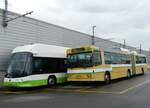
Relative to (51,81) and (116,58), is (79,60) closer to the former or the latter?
(51,81)

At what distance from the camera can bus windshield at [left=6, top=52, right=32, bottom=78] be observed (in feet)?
58.4

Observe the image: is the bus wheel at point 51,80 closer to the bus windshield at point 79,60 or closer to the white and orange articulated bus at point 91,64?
the white and orange articulated bus at point 91,64

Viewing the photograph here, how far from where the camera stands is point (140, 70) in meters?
31.5

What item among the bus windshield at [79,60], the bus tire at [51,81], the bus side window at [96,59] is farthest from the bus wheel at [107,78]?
the bus tire at [51,81]

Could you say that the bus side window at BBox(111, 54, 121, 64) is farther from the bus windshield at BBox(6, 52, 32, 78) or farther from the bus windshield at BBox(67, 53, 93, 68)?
the bus windshield at BBox(6, 52, 32, 78)

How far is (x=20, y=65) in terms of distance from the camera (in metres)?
18.2

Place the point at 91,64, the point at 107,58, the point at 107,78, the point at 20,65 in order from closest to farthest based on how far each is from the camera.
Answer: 1. the point at 20,65
2. the point at 91,64
3. the point at 107,78
4. the point at 107,58

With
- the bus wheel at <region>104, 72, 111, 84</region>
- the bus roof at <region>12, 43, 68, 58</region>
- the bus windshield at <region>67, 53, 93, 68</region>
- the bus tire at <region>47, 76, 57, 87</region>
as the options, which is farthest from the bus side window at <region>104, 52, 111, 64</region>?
the bus tire at <region>47, 76, 57, 87</region>

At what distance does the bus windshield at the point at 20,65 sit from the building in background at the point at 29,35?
387 centimetres

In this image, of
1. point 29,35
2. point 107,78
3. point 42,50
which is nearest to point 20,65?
point 42,50

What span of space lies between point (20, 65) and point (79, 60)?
412 cm

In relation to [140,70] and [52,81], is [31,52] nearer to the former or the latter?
[52,81]

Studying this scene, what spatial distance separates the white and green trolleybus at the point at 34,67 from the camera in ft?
58.2

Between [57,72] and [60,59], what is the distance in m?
1.22
